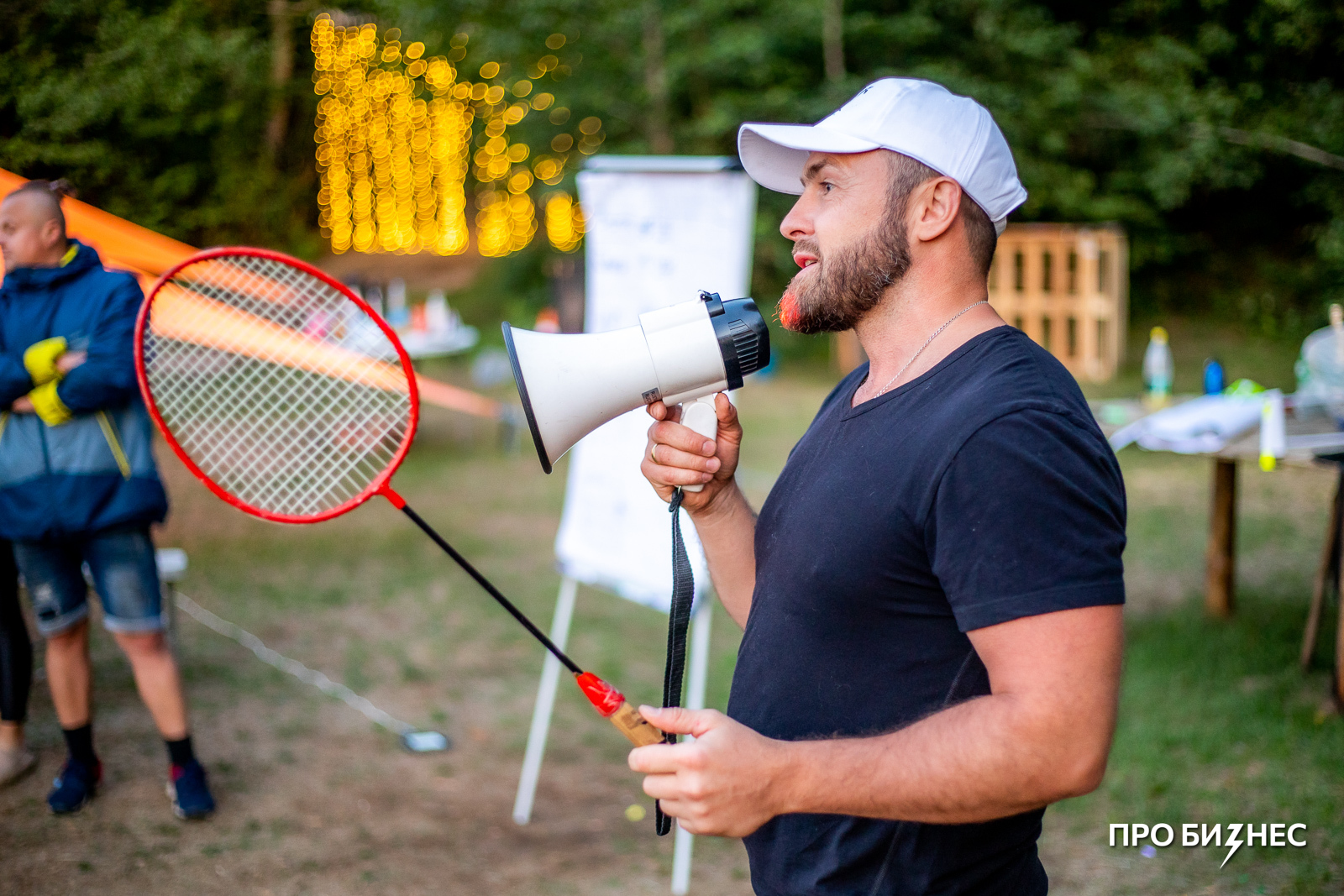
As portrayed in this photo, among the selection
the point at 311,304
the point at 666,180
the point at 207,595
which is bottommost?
the point at 207,595

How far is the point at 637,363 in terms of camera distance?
1673 mm

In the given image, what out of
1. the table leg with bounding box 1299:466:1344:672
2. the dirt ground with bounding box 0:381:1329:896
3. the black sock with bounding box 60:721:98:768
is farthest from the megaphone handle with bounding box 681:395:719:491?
the table leg with bounding box 1299:466:1344:672

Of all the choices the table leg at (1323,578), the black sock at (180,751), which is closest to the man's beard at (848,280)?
the black sock at (180,751)

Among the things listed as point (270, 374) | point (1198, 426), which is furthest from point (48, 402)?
point (1198, 426)

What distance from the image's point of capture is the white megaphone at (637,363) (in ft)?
5.46

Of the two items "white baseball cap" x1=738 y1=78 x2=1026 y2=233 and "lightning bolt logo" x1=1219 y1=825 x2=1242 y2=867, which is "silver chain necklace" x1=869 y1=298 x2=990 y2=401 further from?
"lightning bolt logo" x1=1219 y1=825 x2=1242 y2=867

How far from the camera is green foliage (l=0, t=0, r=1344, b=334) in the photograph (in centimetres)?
312

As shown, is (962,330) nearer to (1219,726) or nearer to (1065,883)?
(1065,883)

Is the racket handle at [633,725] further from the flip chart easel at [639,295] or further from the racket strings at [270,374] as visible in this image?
the flip chart easel at [639,295]

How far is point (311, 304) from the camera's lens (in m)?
2.52

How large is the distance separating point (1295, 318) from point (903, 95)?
39.5 ft

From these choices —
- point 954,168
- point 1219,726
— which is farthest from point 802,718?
point 1219,726

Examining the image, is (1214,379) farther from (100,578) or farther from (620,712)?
(100,578)

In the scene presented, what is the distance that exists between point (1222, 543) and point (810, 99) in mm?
10351
